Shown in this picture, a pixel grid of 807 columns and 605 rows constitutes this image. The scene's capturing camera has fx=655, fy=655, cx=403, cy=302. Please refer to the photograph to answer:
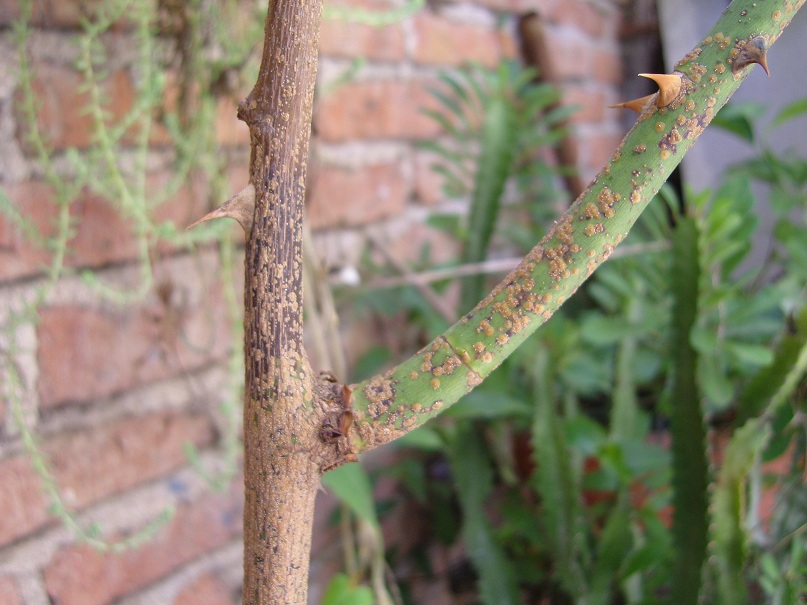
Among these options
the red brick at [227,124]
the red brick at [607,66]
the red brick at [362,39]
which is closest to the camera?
the red brick at [227,124]

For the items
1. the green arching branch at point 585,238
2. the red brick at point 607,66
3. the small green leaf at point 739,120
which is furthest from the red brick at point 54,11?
the red brick at point 607,66

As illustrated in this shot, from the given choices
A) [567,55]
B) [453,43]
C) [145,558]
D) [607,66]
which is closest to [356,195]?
[453,43]

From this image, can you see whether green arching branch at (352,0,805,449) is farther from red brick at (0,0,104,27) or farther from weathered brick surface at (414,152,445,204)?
weathered brick surface at (414,152,445,204)

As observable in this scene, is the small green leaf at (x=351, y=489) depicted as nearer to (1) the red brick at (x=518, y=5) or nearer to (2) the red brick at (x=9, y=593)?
(2) the red brick at (x=9, y=593)

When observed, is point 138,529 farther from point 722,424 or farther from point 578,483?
point 722,424

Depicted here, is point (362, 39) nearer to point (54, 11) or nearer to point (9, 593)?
point (54, 11)

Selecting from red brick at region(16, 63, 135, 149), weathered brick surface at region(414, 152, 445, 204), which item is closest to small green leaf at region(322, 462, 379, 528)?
red brick at region(16, 63, 135, 149)
